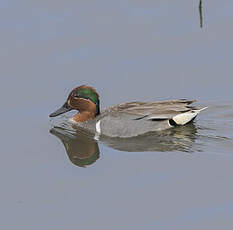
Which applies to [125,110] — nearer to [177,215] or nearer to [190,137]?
[190,137]

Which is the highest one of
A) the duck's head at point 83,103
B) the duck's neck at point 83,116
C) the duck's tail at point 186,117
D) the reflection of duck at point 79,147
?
the duck's head at point 83,103

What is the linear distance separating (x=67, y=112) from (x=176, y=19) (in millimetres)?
3339

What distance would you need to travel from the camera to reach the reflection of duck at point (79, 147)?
43.5ft

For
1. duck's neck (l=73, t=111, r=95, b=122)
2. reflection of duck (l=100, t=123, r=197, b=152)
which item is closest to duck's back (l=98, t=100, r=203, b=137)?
reflection of duck (l=100, t=123, r=197, b=152)

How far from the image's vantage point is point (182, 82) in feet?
50.3

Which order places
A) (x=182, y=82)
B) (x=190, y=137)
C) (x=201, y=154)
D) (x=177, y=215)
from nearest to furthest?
(x=177, y=215) → (x=201, y=154) → (x=190, y=137) → (x=182, y=82)

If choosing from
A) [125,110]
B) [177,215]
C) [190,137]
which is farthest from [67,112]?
[177,215]

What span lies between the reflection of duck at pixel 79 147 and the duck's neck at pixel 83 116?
41cm

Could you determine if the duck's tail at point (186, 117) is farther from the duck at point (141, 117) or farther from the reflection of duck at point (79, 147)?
the reflection of duck at point (79, 147)

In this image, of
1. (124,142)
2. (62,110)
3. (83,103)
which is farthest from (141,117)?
(62,110)

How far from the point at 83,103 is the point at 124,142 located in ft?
4.28

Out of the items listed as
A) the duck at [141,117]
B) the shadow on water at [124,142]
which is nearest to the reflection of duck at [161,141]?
the shadow on water at [124,142]

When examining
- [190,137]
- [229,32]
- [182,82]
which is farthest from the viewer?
[229,32]

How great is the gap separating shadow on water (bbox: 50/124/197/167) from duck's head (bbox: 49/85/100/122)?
338 mm
